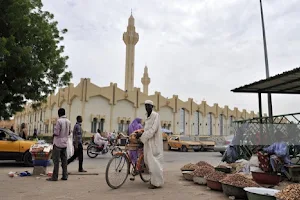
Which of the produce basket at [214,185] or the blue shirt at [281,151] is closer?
the produce basket at [214,185]

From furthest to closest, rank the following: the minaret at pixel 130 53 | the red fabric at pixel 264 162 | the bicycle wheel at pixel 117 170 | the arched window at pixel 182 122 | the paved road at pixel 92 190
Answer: the minaret at pixel 130 53 < the arched window at pixel 182 122 < the red fabric at pixel 264 162 < the bicycle wheel at pixel 117 170 < the paved road at pixel 92 190

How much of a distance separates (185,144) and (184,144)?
9 cm

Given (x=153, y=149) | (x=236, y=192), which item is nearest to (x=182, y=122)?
(x=153, y=149)

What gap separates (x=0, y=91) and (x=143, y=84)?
39.4 meters

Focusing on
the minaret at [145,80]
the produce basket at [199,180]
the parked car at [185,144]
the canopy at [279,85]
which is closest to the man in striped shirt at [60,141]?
the produce basket at [199,180]

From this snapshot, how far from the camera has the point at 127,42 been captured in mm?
45250

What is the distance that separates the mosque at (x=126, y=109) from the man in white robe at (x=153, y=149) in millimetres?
22231

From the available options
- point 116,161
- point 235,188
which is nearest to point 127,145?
point 116,161

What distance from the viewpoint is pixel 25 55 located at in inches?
480

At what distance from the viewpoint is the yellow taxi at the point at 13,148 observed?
34.3 ft

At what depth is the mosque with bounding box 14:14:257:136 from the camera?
33.6 metres

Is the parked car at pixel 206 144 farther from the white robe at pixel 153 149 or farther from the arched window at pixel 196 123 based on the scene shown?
the white robe at pixel 153 149

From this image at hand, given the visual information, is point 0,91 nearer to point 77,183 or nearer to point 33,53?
point 33,53

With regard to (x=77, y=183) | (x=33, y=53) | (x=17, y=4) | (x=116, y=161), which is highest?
(x=17, y=4)
